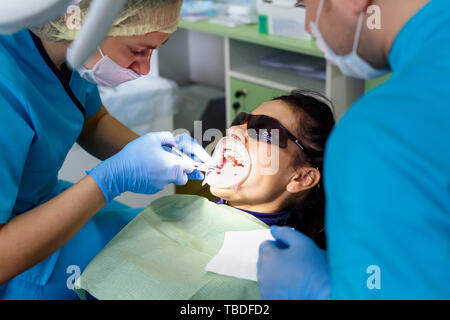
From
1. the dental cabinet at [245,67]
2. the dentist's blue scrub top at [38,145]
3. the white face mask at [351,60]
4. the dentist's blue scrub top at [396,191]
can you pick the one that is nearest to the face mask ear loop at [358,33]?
the white face mask at [351,60]

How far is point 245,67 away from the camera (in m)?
3.25

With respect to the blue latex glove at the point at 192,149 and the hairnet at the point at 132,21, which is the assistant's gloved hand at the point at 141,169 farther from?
the hairnet at the point at 132,21

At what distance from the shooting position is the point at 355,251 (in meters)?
0.76

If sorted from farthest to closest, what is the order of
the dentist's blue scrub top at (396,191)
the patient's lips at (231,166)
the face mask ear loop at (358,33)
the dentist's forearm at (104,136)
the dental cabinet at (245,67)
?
the dental cabinet at (245,67) < the dentist's forearm at (104,136) < the patient's lips at (231,166) < the face mask ear loop at (358,33) < the dentist's blue scrub top at (396,191)

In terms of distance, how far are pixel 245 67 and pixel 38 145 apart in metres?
2.07

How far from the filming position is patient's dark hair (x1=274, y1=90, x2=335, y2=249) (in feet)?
5.08

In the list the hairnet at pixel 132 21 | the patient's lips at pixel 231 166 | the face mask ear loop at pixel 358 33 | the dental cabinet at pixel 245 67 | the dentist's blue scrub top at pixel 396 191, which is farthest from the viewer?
the dental cabinet at pixel 245 67

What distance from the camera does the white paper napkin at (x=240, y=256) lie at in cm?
122

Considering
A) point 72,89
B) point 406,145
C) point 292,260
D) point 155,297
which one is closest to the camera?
point 406,145

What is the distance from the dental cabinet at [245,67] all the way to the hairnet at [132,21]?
1415 millimetres

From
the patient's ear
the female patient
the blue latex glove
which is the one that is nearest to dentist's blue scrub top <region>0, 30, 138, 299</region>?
the blue latex glove
